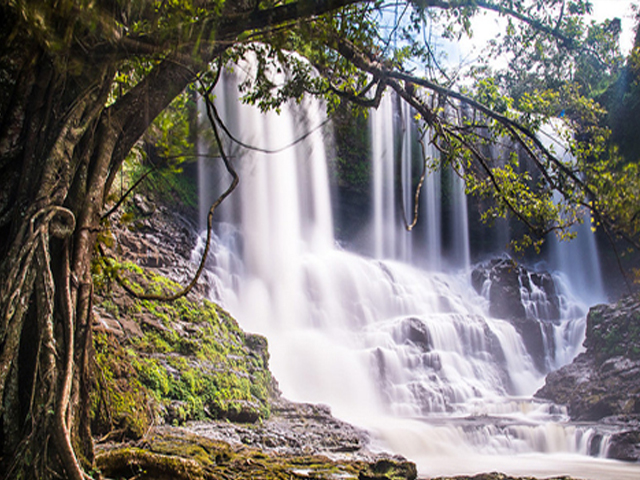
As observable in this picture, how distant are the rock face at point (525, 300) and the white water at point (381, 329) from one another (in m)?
0.52

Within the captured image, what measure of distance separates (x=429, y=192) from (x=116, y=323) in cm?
1834

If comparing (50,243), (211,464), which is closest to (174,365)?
(211,464)

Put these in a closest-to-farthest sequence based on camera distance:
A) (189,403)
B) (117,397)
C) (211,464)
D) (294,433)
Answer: (211,464), (117,397), (189,403), (294,433)

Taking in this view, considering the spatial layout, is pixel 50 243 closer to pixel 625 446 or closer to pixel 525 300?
pixel 625 446

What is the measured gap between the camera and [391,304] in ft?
54.7

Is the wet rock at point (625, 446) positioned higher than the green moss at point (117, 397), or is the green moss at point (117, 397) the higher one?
the green moss at point (117, 397)

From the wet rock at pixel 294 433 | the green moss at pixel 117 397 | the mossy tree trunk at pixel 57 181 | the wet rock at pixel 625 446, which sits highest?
the mossy tree trunk at pixel 57 181

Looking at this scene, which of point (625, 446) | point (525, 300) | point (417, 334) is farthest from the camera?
point (525, 300)

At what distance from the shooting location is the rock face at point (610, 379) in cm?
995

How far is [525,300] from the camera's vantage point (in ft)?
62.5

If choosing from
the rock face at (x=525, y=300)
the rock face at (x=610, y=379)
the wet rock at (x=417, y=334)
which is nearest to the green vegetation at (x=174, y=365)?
the wet rock at (x=417, y=334)

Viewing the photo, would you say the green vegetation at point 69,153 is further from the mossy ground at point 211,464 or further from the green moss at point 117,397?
the green moss at point 117,397

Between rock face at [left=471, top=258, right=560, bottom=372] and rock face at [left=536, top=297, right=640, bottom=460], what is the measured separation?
10.2 ft

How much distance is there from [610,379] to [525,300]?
753 centimetres
